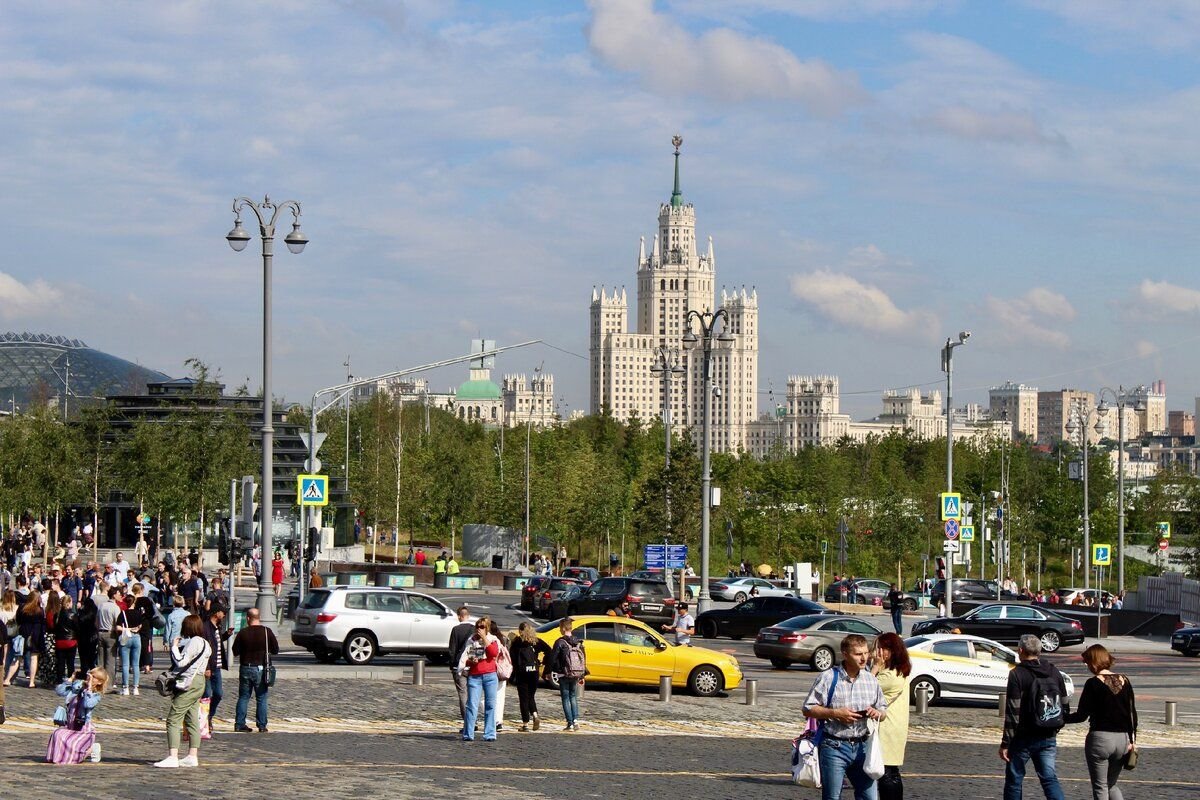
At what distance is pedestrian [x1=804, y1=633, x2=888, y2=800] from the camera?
37.8 feet

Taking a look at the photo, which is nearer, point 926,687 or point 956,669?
point 926,687

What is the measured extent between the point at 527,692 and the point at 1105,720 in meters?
9.41

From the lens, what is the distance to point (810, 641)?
110 feet

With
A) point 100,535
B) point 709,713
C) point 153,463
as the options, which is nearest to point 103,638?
point 709,713

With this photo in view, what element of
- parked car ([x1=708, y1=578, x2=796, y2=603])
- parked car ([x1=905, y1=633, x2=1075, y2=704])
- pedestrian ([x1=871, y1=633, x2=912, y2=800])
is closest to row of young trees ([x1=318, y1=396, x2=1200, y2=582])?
parked car ([x1=708, y1=578, x2=796, y2=603])

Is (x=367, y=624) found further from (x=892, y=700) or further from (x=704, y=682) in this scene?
(x=892, y=700)

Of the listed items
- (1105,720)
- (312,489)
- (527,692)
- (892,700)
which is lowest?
(527,692)

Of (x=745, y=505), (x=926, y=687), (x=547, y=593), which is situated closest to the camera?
(x=926, y=687)

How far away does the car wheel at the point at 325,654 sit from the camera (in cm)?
3097

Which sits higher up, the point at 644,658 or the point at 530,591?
the point at 644,658

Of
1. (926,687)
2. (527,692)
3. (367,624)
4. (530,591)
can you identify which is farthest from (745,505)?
(527,692)

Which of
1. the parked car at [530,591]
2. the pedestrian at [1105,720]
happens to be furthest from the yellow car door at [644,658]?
the parked car at [530,591]

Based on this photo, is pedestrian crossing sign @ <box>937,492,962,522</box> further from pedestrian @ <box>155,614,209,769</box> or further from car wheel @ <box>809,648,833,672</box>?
pedestrian @ <box>155,614,209,769</box>

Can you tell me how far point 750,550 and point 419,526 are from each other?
2214cm
